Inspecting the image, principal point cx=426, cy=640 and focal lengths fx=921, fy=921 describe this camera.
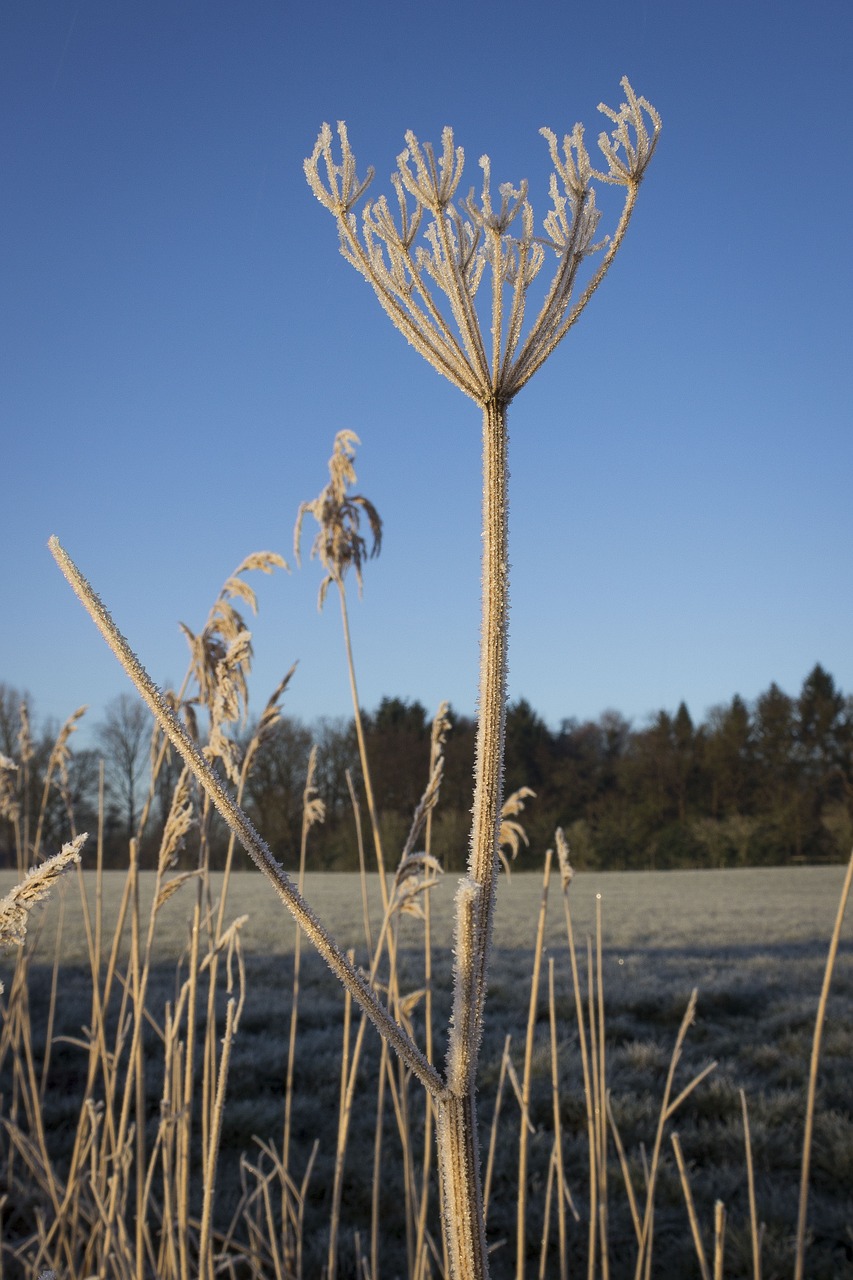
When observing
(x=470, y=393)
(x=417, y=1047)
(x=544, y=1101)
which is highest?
(x=470, y=393)

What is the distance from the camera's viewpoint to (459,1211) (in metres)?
0.49

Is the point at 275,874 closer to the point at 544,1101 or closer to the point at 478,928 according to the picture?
the point at 478,928

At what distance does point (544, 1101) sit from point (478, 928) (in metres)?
5.76

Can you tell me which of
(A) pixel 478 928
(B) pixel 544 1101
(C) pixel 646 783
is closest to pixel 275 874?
(A) pixel 478 928

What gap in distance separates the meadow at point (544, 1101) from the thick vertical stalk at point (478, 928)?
3.69ft

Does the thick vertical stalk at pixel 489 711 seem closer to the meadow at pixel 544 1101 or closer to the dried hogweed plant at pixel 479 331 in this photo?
the dried hogweed plant at pixel 479 331

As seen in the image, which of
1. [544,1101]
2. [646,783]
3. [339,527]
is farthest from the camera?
[646,783]

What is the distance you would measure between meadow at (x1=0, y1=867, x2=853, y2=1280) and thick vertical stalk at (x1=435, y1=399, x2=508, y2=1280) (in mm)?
1125

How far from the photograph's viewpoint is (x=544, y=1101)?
555 centimetres

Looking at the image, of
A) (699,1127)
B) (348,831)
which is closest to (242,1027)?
(699,1127)

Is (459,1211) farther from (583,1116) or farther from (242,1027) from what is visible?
(242,1027)

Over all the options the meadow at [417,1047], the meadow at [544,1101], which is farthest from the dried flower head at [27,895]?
the meadow at [544,1101]

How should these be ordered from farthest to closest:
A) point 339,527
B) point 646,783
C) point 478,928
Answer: point 646,783 → point 339,527 → point 478,928

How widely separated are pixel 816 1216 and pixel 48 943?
939cm
